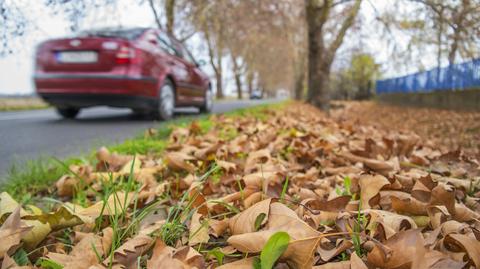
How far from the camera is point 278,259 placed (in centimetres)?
103

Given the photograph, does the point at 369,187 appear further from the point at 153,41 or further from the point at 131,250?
the point at 153,41

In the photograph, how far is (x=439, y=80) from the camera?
10164 mm

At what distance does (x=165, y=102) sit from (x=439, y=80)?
763cm

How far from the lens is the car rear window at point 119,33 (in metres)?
5.34

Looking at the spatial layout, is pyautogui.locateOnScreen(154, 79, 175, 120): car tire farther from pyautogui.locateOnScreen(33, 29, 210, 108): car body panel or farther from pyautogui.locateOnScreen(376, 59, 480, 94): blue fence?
pyautogui.locateOnScreen(376, 59, 480, 94): blue fence

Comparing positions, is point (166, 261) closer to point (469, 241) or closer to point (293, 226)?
point (293, 226)

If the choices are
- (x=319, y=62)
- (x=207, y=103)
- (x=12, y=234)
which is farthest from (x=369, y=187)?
(x=319, y=62)

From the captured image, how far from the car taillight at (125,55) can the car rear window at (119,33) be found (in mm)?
252

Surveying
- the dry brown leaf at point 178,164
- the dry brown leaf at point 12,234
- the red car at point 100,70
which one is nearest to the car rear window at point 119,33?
the red car at point 100,70

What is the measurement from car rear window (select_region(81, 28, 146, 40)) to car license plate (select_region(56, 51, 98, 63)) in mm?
329

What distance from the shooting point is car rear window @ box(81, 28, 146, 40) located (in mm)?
5336

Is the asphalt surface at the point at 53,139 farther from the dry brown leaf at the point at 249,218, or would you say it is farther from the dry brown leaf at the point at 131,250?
the dry brown leaf at the point at 249,218

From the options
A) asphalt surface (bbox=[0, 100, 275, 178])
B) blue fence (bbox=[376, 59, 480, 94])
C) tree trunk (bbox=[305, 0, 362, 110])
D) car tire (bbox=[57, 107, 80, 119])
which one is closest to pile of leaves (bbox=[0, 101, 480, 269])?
asphalt surface (bbox=[0, 100, 275, 178])

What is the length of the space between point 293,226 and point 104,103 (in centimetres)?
474
